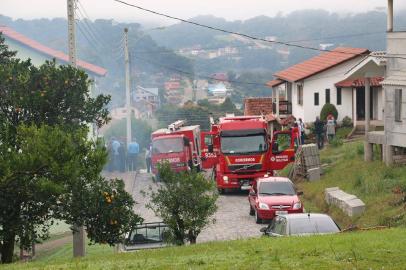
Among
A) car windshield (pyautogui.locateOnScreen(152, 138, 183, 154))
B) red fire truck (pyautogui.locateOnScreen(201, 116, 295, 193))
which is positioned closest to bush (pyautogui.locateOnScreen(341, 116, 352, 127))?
car windshield (pyautogui.locateOnScreen(152, 138, 183, 154))

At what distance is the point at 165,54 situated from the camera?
117 meters

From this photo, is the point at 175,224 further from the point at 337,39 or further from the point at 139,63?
the point at 337,39

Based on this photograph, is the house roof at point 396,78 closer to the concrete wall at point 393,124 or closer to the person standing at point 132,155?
the concrete wall at point 393,124

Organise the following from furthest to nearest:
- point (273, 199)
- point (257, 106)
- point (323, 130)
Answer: point (257, 106), point (323, 130), point (273, 199)

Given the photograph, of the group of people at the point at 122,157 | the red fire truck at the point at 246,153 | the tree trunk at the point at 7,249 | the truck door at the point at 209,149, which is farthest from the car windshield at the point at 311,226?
the group of people at the point at 122,157

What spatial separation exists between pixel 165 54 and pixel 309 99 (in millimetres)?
66704

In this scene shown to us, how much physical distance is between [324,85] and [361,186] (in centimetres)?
2329

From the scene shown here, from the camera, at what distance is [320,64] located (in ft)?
176

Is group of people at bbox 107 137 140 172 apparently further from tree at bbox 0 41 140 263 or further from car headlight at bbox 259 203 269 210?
tree at bbox 0 41 140 263

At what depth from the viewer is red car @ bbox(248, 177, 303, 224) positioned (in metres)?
27.5

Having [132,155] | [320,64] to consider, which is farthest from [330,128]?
[132,155]

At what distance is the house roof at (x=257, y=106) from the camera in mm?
64688

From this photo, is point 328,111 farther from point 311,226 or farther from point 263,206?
point 311,226

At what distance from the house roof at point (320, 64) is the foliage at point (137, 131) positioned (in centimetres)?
1427
